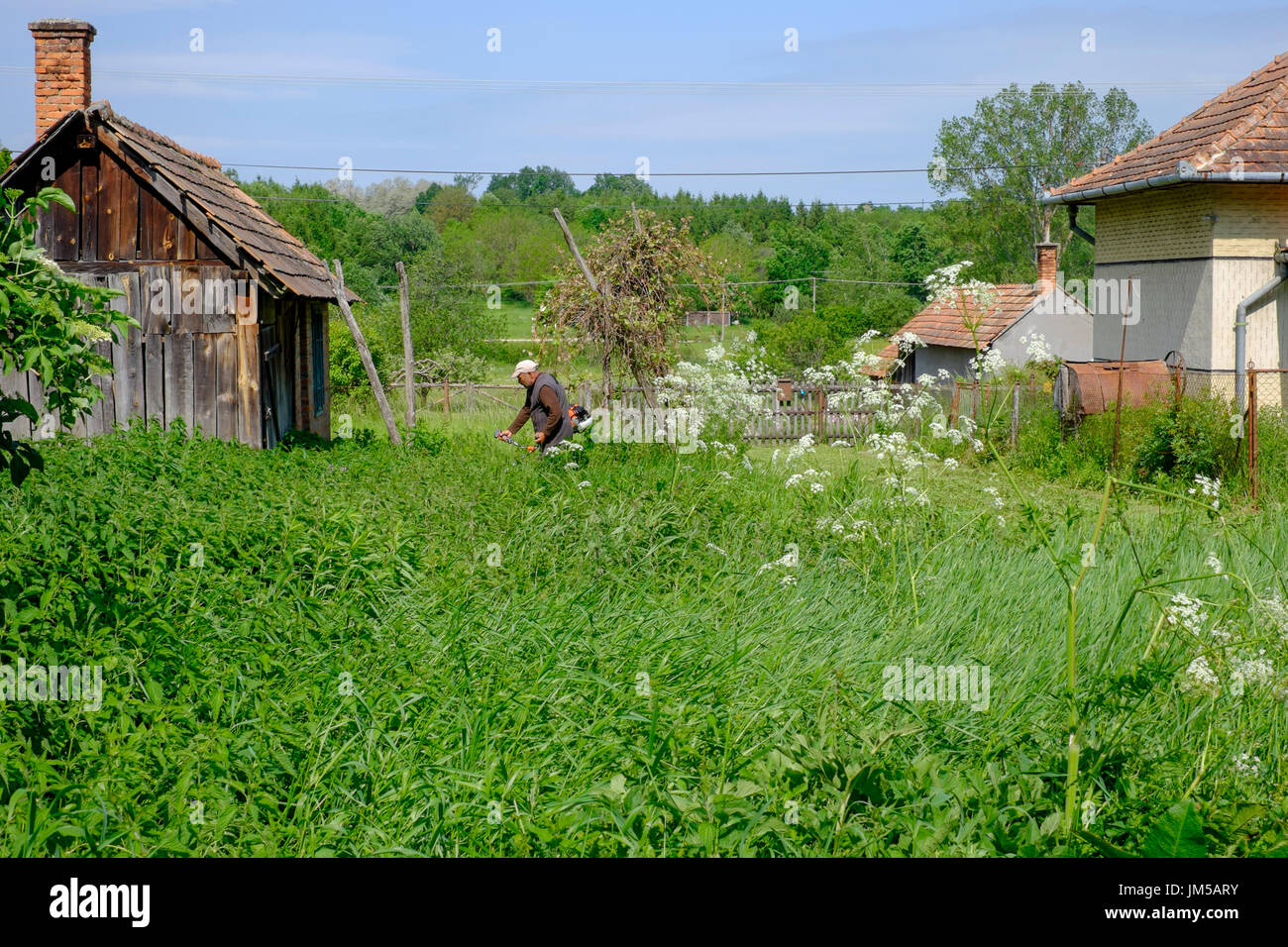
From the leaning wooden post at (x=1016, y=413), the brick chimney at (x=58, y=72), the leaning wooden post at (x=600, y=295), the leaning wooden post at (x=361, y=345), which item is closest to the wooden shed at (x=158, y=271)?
the brick chimney at (x=58, y=72)

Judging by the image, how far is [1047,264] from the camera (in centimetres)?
3033

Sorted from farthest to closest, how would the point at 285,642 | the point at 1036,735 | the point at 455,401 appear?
the point at 455,401 → the point at 285,642 → the point at 1036,735

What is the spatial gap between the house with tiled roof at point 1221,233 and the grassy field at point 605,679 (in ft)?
30.8

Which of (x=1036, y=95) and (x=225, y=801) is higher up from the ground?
(x=1036, y=95)

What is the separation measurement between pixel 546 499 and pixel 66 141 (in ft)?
26.3

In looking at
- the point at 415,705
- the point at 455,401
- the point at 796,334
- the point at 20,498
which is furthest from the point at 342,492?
the point at 796,334

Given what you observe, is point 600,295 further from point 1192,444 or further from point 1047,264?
point 1047,264

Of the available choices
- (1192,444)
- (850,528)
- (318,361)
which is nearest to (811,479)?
(850,528)

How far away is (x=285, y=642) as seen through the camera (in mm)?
5676

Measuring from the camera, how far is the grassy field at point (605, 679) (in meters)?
4.00

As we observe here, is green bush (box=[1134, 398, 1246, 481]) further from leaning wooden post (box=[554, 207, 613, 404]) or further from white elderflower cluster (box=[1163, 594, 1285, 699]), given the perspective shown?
white elderflower cluster (box=[1163, 594, 1285, 699])

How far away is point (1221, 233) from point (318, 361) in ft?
46.5
